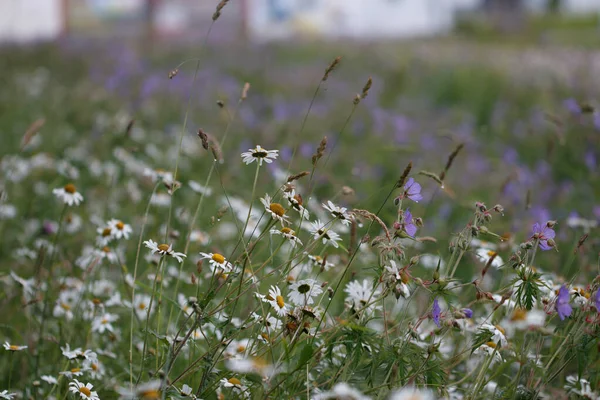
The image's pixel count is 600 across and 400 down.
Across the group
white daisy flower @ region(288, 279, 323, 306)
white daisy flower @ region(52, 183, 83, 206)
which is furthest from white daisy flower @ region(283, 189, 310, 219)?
white daisy flower @ region(52, 183, 83, 206)

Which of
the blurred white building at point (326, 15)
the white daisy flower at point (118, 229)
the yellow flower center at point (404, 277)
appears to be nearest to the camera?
the yellow flower center at point (404, 277)

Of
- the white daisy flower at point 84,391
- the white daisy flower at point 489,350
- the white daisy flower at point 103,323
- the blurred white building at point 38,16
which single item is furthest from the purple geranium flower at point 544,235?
the blurred white building at point 38,16

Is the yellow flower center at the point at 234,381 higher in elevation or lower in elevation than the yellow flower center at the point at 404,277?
lower

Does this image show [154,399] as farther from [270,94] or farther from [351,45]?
[351,45]

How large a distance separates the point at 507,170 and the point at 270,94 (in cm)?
292

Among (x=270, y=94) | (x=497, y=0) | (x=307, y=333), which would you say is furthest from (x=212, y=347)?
(x=497, y=0)

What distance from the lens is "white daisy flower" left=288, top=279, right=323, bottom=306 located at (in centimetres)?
156

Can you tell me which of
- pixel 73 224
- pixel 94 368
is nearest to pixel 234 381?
pixel 94 368

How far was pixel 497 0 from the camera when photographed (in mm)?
31422

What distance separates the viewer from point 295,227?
8.84 feet

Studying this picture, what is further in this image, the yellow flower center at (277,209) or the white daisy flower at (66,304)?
the white daisy flower at (66,304)

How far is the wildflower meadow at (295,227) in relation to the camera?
5.02 feet

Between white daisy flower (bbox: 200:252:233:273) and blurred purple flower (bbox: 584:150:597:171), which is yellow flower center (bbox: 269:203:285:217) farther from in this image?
blurred purple flower (bbox: 584:150:597:171)

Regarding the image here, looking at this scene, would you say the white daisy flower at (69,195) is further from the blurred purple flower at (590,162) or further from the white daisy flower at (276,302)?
the blurred purple flower at (590,162)
